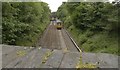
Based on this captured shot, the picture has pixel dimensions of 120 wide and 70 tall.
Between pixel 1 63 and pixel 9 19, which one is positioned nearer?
pixel 1 63

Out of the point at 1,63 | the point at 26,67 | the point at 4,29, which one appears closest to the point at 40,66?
the point at 26,67

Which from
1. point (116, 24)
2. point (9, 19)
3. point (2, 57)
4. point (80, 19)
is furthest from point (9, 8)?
point (80, 19)

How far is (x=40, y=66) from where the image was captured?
359 centimetres

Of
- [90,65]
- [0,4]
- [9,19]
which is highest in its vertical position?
[0,4]

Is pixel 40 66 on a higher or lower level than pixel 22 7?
lower

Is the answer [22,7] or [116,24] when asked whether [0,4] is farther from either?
[116,24]

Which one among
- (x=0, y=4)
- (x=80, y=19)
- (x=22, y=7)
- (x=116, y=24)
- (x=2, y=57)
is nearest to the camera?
(x=116, y=24)

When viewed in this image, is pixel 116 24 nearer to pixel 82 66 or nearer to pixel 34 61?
pixel 82 66

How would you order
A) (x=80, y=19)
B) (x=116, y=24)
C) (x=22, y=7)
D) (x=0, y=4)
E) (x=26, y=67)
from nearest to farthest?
(x=116, y=24) → (x=26, y=67) → (x=0, y=4) → (x=22, y=7) → (x=80, y=19)

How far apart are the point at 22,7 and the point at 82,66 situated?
10.8 meters

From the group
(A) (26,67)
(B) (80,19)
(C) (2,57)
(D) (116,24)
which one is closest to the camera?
(D) (116,24)

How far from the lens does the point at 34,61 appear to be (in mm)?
3938

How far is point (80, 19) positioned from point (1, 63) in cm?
1949

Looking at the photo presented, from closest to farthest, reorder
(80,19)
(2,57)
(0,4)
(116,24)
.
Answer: (116,24)
(2,57)
(0,4)
(80,19)
